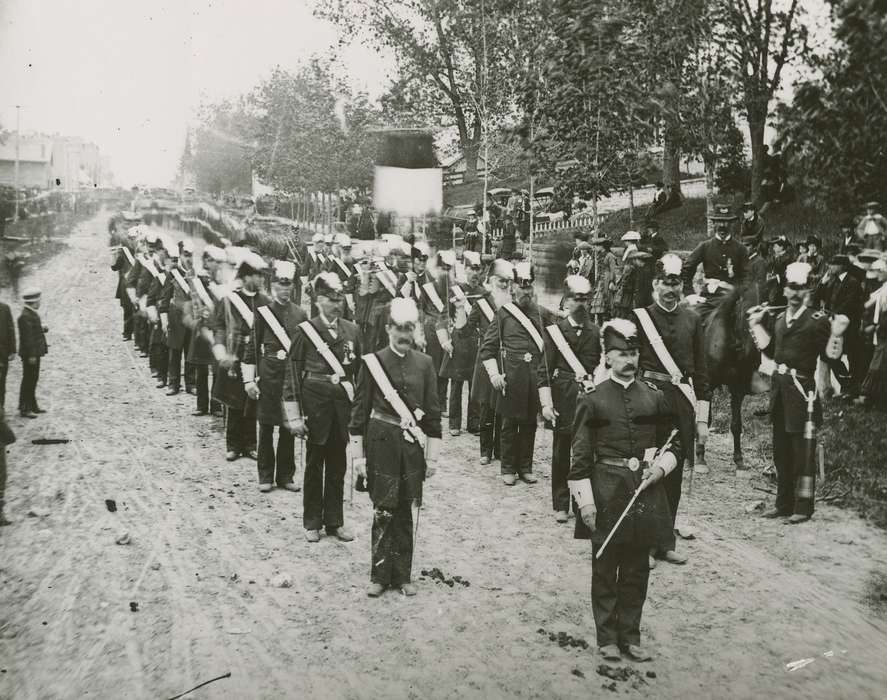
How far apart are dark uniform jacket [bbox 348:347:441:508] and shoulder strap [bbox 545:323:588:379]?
1700 millimetres

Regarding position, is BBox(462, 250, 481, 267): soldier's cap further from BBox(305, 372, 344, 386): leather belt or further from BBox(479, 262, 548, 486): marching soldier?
BBox(305, 372, 344, 386): leather belt

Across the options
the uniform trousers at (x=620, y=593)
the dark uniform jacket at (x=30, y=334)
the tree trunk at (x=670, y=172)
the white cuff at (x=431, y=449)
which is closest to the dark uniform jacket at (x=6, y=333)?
the dark uniform jacket at (x=30, y=334)

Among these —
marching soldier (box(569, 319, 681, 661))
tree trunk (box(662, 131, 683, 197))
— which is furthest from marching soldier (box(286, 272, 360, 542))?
tree trunk (box(662, 131, 683, 197))

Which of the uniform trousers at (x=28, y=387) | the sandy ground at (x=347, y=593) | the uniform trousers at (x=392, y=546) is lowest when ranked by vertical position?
the sandy ground at (x=347, y=593)

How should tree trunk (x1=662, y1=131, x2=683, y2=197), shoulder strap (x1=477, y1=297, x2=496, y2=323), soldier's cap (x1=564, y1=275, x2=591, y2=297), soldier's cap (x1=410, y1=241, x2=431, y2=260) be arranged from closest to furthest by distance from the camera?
soldier's cap (x1=564, y1=275, x2=591, y2=297) < shoulder strap (x1=477, y1=297, x2=496, y2=323) < soldier's cap (x1=410, y1=241, x2=431, y2=260) < tree trunk (x1=662, y1=131, x2=683, y2=197)

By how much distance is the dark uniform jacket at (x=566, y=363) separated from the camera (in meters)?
7.01

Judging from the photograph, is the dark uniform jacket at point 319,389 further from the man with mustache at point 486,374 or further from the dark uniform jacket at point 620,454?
the dark uniform jacket at point 620,454

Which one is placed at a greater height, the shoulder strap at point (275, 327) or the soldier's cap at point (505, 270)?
the soldier's cap at point (505, 270)

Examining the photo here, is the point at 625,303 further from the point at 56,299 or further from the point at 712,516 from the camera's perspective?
the point at 56,299

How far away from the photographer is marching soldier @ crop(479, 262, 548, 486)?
7738 mm

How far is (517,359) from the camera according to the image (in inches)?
307

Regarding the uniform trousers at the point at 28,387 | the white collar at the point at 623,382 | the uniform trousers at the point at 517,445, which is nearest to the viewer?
the white collar at the point at 623,382

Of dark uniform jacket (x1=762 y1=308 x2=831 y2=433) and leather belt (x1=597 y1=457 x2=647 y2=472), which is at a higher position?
dark uniform jacket (x1=762 y1=308 x2=831 y2=433)

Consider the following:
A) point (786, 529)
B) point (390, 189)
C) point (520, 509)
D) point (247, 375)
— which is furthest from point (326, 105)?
point (786, 529)
